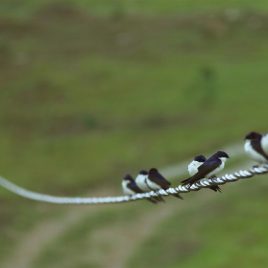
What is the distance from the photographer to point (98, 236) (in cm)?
2314

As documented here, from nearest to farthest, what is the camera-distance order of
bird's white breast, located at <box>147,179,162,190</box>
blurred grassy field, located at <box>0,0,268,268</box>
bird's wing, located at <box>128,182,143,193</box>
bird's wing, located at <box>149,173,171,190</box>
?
bird's wing, located at <box>149,173,171,190</box> → bird's white breast, located at <box>147,179,162,190</box> → bird's wing, located at <box>128,182,143,193</box> → blurred grassy field, located at <box>0,0,268,268</box>

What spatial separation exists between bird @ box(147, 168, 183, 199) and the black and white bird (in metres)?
2.45

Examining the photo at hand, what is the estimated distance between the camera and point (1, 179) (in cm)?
2642

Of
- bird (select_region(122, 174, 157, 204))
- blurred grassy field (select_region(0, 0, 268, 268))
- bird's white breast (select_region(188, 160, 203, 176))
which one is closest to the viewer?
bird's white breast (select_region(188, 160, 203, 176))

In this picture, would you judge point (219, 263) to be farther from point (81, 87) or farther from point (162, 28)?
point (162, 28)

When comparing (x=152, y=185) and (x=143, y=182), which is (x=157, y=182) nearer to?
(x=152, y=185)

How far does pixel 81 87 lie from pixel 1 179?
43.0 feet

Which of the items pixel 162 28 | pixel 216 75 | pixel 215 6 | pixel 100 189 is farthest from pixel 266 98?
pixel 215 6

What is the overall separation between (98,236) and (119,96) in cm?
1453

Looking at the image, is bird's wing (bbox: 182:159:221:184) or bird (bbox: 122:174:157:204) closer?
bird's wing (bbox: 182:159:221:184)

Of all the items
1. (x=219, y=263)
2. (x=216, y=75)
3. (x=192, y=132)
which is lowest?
(x=219, y=263)

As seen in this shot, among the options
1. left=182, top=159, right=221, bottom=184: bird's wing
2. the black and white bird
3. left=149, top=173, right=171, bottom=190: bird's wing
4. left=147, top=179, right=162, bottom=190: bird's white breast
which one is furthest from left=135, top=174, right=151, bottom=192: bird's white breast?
the black and white bird

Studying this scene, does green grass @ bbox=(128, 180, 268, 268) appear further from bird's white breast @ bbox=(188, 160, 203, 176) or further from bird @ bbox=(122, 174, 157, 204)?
bird's white breast @ bbox=(188, 160, 203, 176)

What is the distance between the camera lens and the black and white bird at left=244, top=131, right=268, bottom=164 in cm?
671
